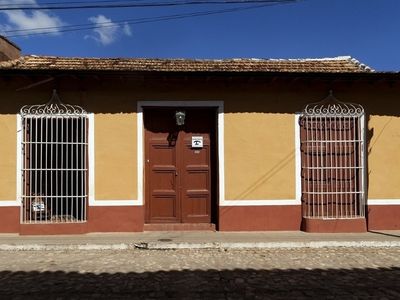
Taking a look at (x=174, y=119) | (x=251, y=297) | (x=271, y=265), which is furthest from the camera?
(x=174, y=119)

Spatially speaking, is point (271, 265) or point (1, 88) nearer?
point (271, 265)

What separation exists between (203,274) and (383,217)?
4934 mm

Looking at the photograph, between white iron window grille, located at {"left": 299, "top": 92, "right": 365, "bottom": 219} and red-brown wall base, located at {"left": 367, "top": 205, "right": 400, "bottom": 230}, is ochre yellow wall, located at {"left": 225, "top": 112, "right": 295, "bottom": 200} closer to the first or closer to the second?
white iron window grille, located at {"left": 299, "top": 92, "right": 365, "bottom": 219}

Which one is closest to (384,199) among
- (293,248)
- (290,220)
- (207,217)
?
(290,220)

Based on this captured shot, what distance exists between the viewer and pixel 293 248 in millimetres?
9250

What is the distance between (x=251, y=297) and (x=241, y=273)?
1.20 meters

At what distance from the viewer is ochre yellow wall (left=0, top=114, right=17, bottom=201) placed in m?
10.3

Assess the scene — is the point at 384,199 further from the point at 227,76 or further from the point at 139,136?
the point at 139,136

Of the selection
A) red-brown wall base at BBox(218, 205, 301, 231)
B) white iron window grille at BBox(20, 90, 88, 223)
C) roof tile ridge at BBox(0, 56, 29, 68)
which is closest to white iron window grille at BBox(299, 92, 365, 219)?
red-brown wall base at BBox(218, 205, 301, 231)

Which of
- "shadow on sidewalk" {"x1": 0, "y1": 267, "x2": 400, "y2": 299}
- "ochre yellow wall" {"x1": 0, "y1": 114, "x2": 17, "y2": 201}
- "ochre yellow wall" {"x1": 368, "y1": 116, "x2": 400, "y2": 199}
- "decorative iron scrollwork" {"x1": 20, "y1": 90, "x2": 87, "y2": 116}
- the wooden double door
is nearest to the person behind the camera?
"shadow on sidewalk" {"x1": 0, "y1": 267, "x2": 400, "y2": 299}

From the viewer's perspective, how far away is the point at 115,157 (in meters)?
10.5

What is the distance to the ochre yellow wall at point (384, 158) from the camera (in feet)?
35.2

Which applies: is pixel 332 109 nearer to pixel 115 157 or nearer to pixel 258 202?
pixel 258 202

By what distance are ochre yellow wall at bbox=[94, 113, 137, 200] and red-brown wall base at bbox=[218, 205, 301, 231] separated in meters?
1.85
